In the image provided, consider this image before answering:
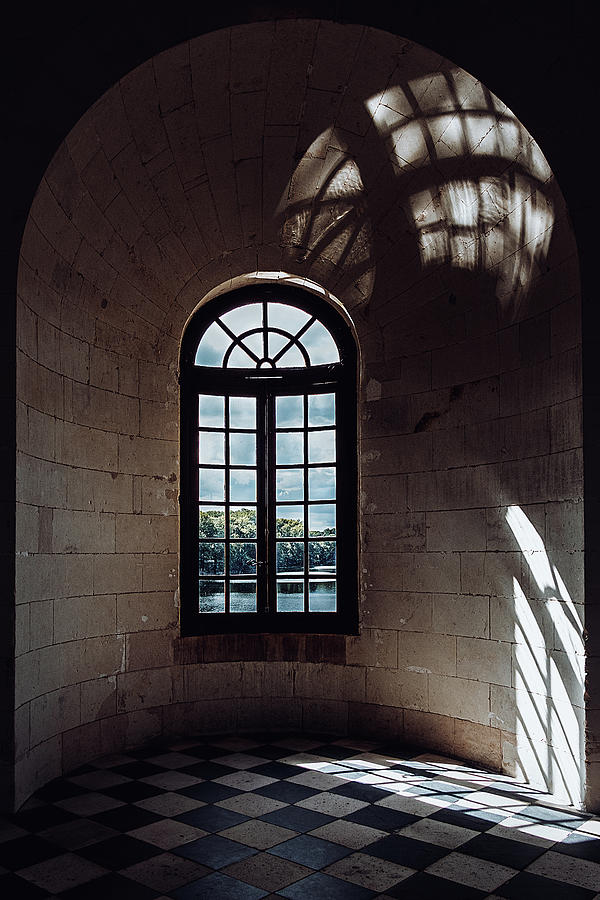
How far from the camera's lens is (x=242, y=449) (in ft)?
20.3

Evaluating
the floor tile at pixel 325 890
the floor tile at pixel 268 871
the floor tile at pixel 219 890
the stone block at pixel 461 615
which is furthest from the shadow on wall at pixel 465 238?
the floor tile at pixel 219 890

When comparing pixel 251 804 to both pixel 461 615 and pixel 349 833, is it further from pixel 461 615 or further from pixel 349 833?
pixel 461 615

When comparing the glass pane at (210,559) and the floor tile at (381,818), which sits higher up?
the glass pane at (210,559)

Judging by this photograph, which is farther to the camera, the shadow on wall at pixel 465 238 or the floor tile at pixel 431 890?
the shadow on wall at pixel 465 238

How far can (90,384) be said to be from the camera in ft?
17.1

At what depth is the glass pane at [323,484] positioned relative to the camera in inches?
241

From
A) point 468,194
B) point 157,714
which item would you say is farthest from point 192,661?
point 468,194

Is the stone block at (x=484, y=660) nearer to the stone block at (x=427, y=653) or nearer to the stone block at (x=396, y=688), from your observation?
the stone block at (x=427, y=653)

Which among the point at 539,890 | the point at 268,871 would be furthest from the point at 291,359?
the point at 539,890

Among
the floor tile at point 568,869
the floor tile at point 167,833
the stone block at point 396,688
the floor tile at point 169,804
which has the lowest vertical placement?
the floor tile at point 169,804

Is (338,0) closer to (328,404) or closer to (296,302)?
(296,302)

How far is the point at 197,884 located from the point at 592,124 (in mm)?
4041

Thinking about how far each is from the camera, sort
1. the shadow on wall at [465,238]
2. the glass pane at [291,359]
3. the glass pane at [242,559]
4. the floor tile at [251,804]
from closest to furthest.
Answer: the floor tile at [251,804] → the shadow on wall at [465,238] → the glass pane at [242,559] → the glass pane at [291,359]

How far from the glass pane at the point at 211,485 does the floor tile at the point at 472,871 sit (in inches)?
127
